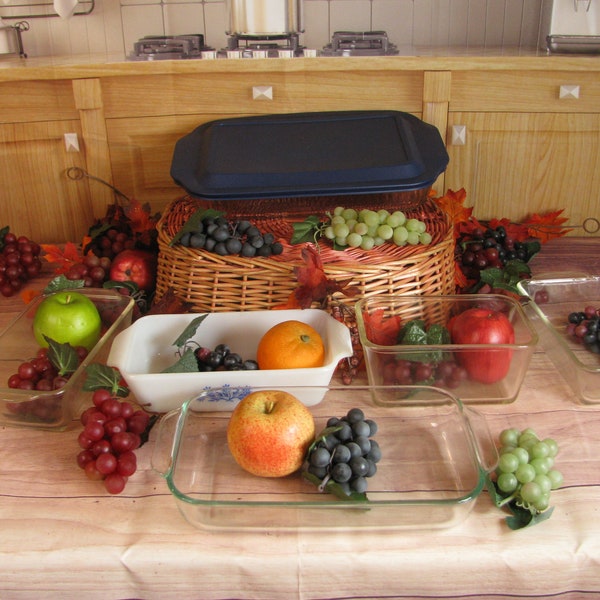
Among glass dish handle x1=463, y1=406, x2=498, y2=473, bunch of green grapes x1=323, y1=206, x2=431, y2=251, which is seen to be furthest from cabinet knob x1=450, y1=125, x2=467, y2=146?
glass dish handle x1=463, y1=406, x2=498, y2=473

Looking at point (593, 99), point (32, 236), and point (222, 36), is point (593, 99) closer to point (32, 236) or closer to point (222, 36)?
point (222, 36)

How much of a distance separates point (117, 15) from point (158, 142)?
0.47 metres

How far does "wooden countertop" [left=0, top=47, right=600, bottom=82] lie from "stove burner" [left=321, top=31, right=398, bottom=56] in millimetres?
58

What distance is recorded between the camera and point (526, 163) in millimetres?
1573

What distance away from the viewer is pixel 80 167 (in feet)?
5.23

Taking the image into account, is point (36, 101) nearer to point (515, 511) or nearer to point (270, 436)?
point (270, 436)

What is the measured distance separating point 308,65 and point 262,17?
0.18 meters

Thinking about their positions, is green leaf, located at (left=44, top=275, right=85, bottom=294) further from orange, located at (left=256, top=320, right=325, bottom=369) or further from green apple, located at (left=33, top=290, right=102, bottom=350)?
orange, located at (left=256, top=320, right=325, bottom=369)

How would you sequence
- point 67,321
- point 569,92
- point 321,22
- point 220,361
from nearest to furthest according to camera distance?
point 220,361, point 67,321, point 569,92, point 321,22

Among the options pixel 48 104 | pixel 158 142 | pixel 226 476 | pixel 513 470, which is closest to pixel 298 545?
pixel 226 476

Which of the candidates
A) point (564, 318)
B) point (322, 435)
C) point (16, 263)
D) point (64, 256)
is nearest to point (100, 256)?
point (64, 256)

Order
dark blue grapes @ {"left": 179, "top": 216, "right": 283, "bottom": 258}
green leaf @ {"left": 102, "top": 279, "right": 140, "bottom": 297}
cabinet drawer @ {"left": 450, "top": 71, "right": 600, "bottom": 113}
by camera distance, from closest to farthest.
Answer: dark blue grapes @ {"left": 179, "top": 216, "right": 283, "bottom": 258}, green leaf @ {"left": 102, "top": 279, "right": 140, "bottom": 297}, cabinet drawer @ {"left": 450, "top": 71, "right": 600, "bottom": 113}

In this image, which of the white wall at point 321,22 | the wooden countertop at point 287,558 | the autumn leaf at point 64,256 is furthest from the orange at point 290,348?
the white wall at point 321,22

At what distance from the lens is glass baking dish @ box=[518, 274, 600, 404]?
0.97 meters
